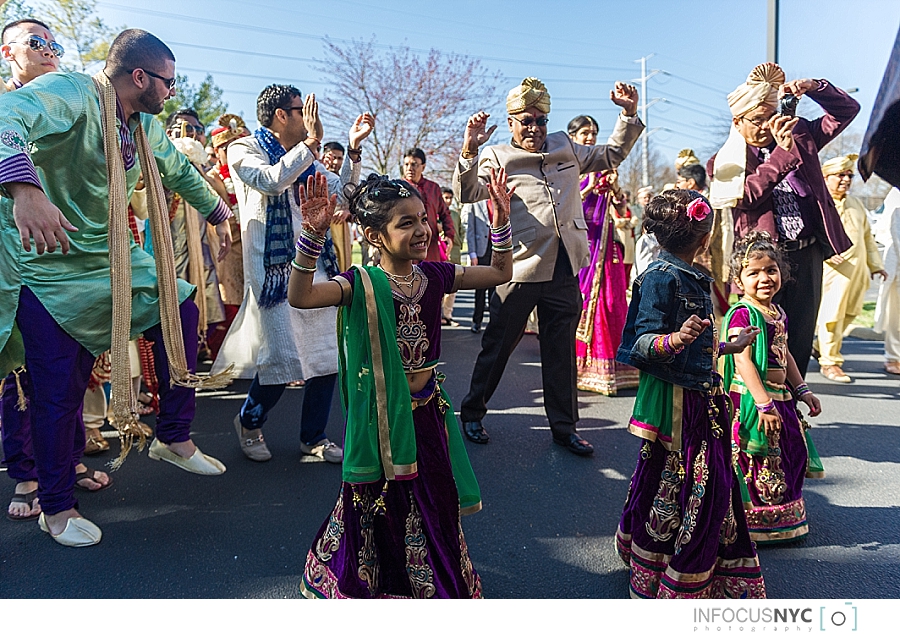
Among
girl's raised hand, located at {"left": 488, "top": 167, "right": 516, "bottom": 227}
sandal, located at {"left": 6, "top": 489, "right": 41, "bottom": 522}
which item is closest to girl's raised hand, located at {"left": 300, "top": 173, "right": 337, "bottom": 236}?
girl's raised hand, located at {"left": 488, "top": 167, "right": 516, "bottom": 227}

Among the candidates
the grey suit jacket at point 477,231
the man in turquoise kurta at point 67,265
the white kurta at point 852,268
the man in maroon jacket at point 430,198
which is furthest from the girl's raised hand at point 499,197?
the grey suit jacket at point 477,231

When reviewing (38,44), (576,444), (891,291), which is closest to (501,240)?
(576,444)

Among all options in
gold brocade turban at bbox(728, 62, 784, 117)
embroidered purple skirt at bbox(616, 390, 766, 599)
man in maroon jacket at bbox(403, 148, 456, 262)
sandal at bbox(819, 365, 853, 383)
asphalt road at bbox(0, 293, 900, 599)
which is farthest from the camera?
man in maroon jacket at bbox(403, 148, 456, 262)

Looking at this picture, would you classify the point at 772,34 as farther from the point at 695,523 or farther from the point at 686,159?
the point at 695,523

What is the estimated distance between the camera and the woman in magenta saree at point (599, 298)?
5.21 meters

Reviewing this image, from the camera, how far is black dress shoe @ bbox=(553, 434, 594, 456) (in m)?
3.70

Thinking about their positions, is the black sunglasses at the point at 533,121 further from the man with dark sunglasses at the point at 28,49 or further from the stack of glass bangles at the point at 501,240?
the man with dark sunglasses at the point at 28,49

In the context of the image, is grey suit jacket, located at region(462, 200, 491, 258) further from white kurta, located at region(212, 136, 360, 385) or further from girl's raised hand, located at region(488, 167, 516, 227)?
girl's raised hand, located at region(488, 167, 516, 227)

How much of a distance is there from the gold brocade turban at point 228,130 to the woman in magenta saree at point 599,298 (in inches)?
110

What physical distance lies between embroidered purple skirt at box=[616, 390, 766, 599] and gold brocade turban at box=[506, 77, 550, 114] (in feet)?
6.39

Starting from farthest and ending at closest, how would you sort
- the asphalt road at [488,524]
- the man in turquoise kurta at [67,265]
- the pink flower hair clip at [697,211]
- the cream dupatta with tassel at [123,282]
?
the cream dupatta with tassel at [123,282] → the man in turquoise kurta at [67,265] → the asphalt road at [488,524] → the pink flower hair clip at [697,211]

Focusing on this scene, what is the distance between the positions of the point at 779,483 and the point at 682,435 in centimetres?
79

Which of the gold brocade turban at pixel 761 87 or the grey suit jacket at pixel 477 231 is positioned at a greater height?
the gold brocade turban at pixel 761 87

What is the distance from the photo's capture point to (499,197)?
2287mm
